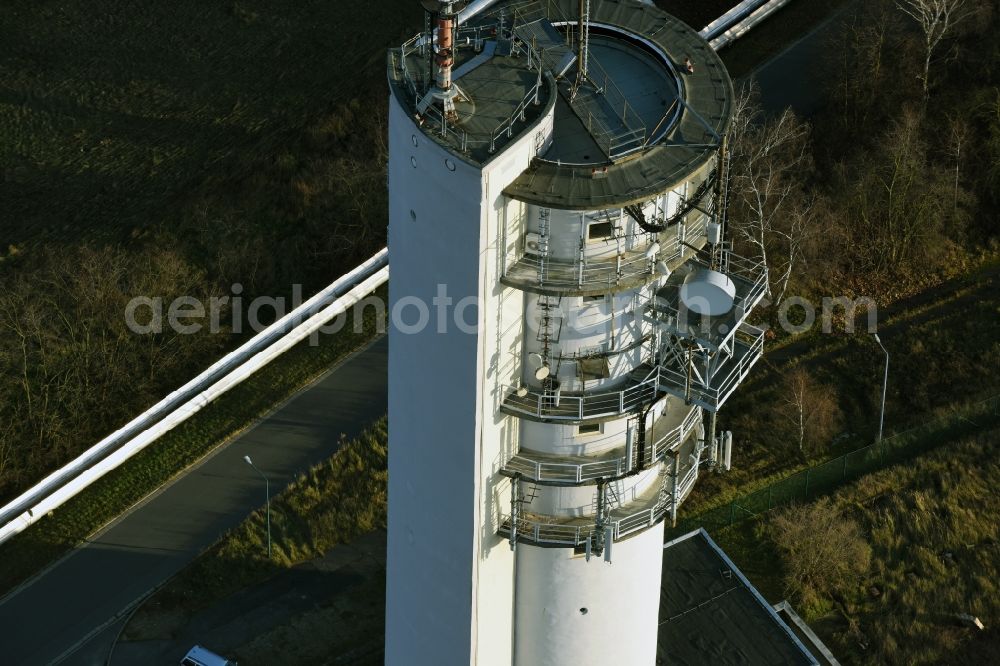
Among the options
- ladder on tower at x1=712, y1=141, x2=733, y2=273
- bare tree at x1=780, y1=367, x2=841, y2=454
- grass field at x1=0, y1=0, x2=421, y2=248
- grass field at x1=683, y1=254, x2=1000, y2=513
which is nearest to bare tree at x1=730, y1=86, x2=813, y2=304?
grass field at x1=683, y1=254, x2=1000, y2=513

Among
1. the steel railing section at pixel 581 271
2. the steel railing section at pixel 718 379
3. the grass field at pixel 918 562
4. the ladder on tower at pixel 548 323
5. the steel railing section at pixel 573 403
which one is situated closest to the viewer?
the steel railing section at pixel 581 271

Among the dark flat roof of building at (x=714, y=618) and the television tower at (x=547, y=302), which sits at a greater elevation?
the television tower at (x=547, y=302)

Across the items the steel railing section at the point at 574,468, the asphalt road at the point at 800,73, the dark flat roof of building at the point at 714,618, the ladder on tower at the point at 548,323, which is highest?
the asphalt road at the point at 800,73

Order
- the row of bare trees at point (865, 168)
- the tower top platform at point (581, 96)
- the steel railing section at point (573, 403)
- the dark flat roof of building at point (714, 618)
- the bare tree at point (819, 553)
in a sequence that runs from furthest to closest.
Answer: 1. the row of bare trees at point (865, 168)
2. the bare tree at point (819, 553)
3. the dark flat roof of building at point (714, 618)
4. the steel railing section at point (573, 403)
5. the tower top platform at point (581, 96)

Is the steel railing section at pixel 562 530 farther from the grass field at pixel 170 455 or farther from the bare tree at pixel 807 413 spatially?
the grass field at pixel 170 455

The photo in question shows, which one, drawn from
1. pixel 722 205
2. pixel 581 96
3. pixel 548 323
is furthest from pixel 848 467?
pixel 581 96

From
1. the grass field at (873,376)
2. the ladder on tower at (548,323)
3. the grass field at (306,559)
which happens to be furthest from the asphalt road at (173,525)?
the ladder on tower at (548,323)

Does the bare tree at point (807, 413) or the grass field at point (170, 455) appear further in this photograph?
the bare tree at point (807, 413)
